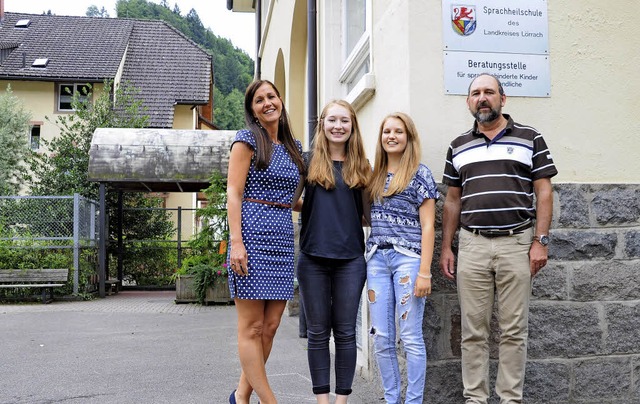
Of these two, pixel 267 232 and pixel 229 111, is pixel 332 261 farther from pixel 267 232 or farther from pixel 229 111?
pixel 229 111

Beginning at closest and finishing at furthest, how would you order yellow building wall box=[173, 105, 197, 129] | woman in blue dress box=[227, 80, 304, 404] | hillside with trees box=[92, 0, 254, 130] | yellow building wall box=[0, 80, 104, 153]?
woman in blue dress box=[227, 80, 304, 404] → yellow building wall box=[0, 80, 104, 153] → yellow building wall box=[173, 105, 197, 129] → hillside with trees box=[92, 0, 254, 130]

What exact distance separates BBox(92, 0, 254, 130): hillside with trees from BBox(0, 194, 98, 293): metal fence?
41.7 meters

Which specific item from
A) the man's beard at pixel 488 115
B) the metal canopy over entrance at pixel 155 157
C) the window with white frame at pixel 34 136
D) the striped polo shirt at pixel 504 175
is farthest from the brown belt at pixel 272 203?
the window with white frame at pixel 34 136

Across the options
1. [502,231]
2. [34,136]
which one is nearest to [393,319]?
[502,231]

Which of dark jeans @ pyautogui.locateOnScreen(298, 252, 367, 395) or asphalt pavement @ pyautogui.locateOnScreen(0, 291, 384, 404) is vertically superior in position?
dark jeans @ pyautogui.locateOnScreen(298, 252, 367, 395)

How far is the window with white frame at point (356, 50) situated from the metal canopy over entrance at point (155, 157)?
246 inches

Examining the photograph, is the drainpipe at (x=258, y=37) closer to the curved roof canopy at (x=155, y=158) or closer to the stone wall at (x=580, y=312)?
the curved roof canopy at (x=155, y=158)

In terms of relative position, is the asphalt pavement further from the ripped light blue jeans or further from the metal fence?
the metal fence

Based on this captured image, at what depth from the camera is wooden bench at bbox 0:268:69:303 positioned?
12.2m

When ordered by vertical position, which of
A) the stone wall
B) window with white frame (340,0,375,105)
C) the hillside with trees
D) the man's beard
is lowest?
the stone wall

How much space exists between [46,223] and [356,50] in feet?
31.3

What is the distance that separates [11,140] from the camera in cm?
2333

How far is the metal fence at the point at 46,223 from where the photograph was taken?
1283cm

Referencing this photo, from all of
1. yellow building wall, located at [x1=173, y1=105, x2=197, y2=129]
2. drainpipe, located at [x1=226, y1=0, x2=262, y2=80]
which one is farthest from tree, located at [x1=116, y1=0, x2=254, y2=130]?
drainpipe, located at [x1=226, y1=0, x2=262, y2=80]
